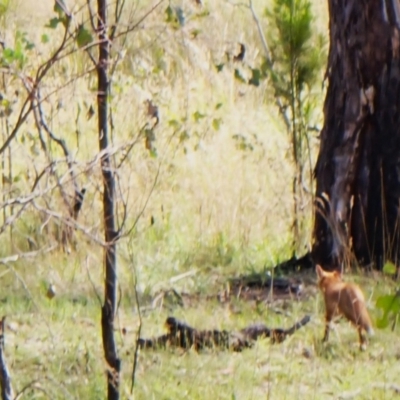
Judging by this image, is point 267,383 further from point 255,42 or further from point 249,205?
point 255,42

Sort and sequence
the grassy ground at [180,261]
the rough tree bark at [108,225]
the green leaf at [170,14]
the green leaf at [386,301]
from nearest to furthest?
the green leaf at [386,301] → the rough tree bark at [108,225] → the green leaf at [170,14] → the grassy ground at [180,261]

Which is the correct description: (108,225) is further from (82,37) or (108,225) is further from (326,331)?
(326,331)

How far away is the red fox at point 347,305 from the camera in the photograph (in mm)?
5000

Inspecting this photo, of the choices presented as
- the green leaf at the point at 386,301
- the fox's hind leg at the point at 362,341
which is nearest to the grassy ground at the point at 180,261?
the fox's hind leg at the point at 362,341

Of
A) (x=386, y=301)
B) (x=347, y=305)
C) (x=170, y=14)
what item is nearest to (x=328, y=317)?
(x=347, y=305)

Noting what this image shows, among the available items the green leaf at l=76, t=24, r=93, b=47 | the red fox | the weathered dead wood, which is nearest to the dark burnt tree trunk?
the red fox

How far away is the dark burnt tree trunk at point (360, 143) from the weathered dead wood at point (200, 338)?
160cm

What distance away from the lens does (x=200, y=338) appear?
5.12 metres

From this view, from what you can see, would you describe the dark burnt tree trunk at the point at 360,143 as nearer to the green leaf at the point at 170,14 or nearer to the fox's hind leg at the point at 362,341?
the fox's hind leg at the point at 362,341

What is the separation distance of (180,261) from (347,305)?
7.68ft

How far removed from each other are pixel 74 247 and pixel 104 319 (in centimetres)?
341

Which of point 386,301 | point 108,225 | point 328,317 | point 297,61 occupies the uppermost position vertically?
point 297,61

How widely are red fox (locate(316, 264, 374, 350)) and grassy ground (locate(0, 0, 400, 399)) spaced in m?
0.13

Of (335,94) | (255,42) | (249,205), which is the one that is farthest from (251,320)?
(255,42)
